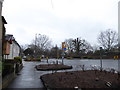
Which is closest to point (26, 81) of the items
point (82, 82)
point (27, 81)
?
point (27, 81)

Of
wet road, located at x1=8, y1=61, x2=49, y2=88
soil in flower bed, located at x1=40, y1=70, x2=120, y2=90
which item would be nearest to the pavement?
wet road, located at x1=8, y1=61, x2=49, y2=88

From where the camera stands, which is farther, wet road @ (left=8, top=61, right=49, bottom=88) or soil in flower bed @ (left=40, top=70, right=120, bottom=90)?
wet road @ (left=8, top=61, right=49, bottom=88)

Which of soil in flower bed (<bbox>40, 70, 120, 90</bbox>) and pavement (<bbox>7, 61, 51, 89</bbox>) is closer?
soil in flower bed (<bbox>40, 70, 120, 90</bbox>)

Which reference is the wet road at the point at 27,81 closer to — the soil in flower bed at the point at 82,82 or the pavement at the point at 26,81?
the pavement at the point at 26,81

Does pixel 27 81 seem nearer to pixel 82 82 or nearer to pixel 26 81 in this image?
pixel 26 81

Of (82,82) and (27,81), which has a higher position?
(82,82)

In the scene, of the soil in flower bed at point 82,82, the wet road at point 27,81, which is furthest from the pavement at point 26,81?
the soil in flower bed at point 82,82

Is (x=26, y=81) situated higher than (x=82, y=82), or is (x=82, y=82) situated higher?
(x=82, y=82)

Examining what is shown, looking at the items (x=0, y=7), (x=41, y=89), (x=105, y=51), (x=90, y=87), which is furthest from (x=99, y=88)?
(x=105, y=51)

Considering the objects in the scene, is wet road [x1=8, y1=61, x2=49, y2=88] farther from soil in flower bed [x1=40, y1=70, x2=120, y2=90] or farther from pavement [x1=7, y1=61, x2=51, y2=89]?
soil in flower bed [x1=40, y1=70, x2=120, y2=90]

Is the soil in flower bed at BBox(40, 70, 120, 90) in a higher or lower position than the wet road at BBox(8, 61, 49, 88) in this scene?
higher

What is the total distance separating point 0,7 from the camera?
12148 millimetres

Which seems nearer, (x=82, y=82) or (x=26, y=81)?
(x=82, y=82)

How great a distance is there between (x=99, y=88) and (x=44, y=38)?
56265mm
